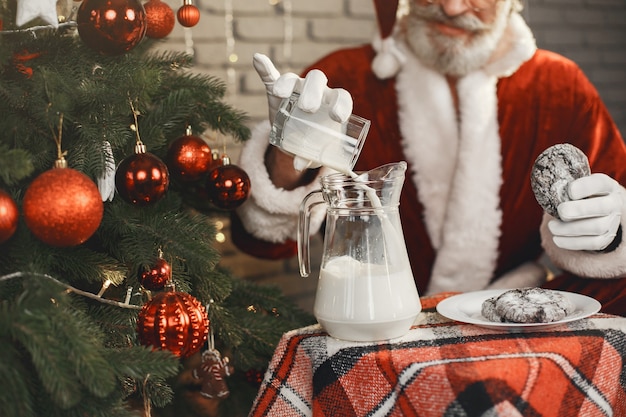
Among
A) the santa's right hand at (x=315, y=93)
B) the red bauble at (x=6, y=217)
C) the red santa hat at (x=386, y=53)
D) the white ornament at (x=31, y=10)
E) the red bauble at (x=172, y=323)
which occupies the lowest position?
the red bauble at (x=172, y=323)

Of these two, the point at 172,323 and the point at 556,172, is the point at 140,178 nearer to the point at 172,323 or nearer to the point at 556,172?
the point at 172,323

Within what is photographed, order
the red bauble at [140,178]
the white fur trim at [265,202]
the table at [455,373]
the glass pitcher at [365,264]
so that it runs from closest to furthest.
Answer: the table at [455,373] → the glass pitcher at [365,264] → the red bauble at [140,178] → the white fur trim at [265,202]

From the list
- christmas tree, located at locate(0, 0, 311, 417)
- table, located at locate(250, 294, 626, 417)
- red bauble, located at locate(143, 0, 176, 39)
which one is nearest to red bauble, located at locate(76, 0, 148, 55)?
christmas tree, located at locate(0, 0, 311, 417)

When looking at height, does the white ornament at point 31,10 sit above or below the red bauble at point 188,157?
above

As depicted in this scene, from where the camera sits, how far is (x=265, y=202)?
1.33 m

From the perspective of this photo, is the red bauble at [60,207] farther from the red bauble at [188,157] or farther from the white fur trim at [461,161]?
the white fur trim at [461,161]

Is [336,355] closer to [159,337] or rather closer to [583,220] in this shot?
[159,337]

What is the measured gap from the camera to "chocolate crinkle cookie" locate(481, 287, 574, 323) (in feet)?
2.69

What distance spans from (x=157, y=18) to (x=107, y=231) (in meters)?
0.39

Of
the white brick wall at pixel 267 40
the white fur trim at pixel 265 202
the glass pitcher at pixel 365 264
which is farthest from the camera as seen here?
the white brick wall at pixel 267 40

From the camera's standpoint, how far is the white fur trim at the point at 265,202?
1.33 m

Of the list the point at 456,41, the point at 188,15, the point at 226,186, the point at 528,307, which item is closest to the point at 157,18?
the point at 188,15

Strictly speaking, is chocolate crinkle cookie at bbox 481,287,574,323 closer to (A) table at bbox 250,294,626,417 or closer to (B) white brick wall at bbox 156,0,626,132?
(A) table at bbox 250,294,626,417

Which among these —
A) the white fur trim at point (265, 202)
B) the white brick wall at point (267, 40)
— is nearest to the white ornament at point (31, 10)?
the white fur trim at point (265, 202)
